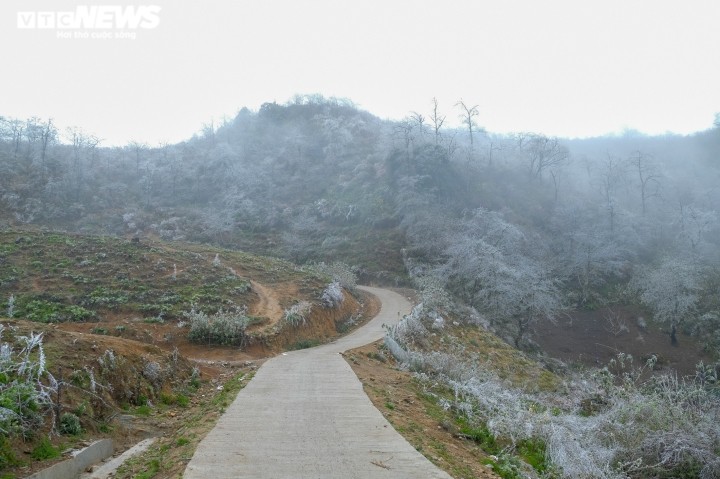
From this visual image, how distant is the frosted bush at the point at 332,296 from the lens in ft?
78.1

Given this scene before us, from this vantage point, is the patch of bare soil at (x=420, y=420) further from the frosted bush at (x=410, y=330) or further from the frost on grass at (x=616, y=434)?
the frosted bush at (x=410, y=330)

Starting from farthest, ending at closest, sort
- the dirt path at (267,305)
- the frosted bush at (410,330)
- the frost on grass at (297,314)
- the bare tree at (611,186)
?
1. the bare tree at (611,186)
2. the dirt path at (267,305)
3. the frost on grass at (297,314)
4. the frosted bush at (410,330)

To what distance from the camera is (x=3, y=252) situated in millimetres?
23500

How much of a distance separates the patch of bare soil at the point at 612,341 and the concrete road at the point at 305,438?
23686mm

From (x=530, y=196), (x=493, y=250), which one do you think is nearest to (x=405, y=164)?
(x=530, y=196)

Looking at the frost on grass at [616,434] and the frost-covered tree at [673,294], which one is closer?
the frost on grass at [616,434]

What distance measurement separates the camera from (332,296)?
24.6m

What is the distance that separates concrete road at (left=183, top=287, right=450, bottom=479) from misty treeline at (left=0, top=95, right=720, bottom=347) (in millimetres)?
20532

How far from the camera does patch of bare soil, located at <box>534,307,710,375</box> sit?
29.5 m

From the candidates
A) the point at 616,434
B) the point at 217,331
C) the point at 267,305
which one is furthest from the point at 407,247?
the point at 616,434

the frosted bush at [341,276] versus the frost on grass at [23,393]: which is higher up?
the frost on grass at [23,393]

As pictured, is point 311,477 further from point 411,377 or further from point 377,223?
point 377,223

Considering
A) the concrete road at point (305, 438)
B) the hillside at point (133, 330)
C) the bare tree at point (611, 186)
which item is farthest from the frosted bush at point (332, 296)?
the bare tree at point (611, 186)

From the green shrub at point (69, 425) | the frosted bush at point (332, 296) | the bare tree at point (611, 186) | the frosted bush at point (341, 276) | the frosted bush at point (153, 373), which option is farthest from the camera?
the bare tree at point (611, 186)
